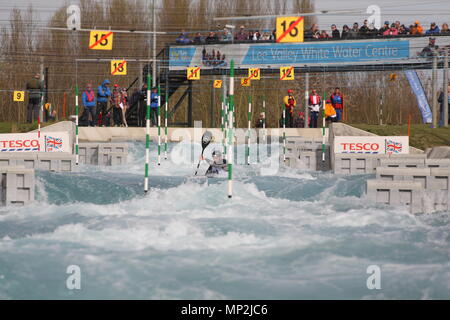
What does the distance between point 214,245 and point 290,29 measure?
12390 mm

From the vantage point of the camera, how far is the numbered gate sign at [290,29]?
21.9 metres

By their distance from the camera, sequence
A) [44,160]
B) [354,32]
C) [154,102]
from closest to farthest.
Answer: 1. [44,160]
2. [154,102]
3. [354,32]

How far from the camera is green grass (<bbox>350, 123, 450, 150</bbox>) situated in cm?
2488

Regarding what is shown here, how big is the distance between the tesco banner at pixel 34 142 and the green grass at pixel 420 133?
412 inches

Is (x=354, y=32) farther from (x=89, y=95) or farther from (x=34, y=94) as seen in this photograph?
(x=34, y=94)

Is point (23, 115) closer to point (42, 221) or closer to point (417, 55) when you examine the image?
point (417, 55)

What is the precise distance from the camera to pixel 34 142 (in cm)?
2150

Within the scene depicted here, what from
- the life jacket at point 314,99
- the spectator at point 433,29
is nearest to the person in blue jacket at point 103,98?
the life jacket at point 314,99

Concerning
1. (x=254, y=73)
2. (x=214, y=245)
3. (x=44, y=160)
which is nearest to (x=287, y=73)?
(x=254, y=73)

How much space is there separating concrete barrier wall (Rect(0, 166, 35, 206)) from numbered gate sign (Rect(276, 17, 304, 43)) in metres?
9.66

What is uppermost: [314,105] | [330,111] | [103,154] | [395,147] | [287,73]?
[287,73]

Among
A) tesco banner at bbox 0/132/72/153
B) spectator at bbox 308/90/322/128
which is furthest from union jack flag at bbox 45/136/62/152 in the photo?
spectator at bbox 308/90/322/128

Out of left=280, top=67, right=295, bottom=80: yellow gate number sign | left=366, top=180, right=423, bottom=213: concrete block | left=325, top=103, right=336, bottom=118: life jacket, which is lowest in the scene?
left=366, top=180, right=423, bottom=213: concrete block

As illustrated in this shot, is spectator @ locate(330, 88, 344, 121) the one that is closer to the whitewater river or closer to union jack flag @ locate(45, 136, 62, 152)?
union jack flag @ locate(45, 136, 62, 152)
